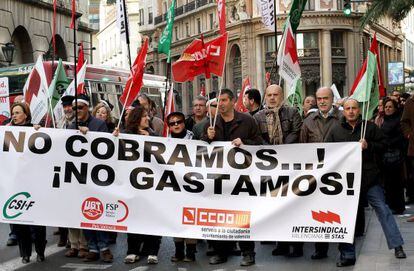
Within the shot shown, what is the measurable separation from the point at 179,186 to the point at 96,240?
1.29 metres

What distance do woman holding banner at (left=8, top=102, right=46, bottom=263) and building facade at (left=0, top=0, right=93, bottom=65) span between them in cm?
2324

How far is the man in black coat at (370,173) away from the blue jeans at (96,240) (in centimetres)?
256

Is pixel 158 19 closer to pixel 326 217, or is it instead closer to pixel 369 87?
pixel 369 87

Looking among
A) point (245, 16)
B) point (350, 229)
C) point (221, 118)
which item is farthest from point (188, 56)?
point (245, 16)

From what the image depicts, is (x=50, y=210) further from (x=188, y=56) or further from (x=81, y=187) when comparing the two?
(x=188, y=56)

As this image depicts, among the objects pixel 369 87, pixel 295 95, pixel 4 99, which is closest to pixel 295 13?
pixel 295 95

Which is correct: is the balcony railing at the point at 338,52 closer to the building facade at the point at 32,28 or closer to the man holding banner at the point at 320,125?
the building facade at the point at 32,28

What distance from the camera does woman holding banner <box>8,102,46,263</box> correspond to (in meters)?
8.94

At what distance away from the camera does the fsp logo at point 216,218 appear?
27.6ft

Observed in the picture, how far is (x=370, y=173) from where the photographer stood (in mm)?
8391

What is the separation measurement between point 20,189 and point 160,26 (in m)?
76.6

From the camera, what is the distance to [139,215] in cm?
852

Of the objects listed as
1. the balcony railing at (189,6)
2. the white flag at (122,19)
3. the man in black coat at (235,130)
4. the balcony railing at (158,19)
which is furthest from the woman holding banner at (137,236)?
the balcony railing at (158,19)

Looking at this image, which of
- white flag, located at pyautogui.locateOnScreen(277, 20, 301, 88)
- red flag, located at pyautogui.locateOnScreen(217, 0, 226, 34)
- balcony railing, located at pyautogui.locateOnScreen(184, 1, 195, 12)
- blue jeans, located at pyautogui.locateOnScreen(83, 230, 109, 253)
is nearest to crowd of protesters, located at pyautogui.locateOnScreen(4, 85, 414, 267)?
blue jeans, located at pyautogui.locateOnScreen(83, 230, 109, 253)
